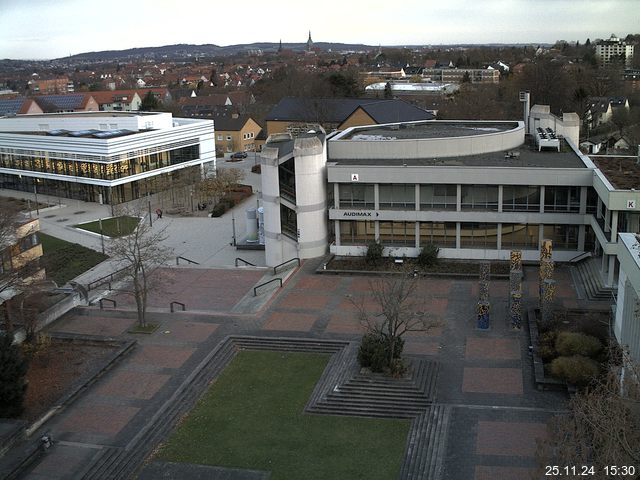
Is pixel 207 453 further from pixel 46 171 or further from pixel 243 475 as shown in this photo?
pixel 46 171

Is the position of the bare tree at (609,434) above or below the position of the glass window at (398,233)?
above

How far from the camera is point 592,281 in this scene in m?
32.3

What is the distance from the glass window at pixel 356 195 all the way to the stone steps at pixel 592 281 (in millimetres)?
10912

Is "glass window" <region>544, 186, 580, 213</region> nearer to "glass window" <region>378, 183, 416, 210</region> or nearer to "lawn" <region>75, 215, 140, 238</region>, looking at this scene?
"glass window" <region>378, 183, 416, 210</region>

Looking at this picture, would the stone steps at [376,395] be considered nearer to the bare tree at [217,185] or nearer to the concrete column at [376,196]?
the concrete column at [376,196]

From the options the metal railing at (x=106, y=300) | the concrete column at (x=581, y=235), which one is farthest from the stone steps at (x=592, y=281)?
the metal railing at (x=106, y=300)

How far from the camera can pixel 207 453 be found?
819 inches

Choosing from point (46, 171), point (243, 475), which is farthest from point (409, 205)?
point (46, 171)

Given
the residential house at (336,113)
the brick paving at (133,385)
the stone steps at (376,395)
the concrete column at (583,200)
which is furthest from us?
the residential house at (336,113)

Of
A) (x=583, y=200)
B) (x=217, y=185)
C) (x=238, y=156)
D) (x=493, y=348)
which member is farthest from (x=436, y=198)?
(x=238, y=156)

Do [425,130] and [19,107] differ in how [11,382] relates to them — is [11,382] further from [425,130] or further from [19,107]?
[19,107]

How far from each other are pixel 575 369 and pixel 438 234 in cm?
1556

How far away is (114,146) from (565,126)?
3422 centimetres

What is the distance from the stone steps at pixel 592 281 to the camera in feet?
101
